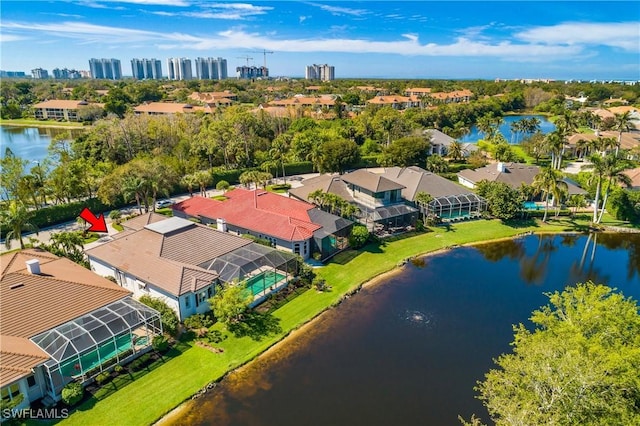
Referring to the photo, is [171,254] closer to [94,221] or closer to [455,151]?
[94,221]

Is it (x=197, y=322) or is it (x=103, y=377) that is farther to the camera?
(x=197, y=322)

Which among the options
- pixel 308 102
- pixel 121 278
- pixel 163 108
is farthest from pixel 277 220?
pixel 308 102

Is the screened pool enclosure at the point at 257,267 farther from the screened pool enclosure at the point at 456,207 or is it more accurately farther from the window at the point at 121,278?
the screened pool enclosure at the point at 456,207

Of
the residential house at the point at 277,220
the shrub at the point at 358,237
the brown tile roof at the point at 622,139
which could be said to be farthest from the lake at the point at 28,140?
the brown tile roof at the point at 622,139

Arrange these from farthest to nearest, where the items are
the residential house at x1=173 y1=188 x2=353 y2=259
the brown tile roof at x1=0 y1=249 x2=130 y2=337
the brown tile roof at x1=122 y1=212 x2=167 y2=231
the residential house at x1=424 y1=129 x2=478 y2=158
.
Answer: the residential house at x1=424 y1=129 x2=478 y2=158, the brown tile roof at x1=122 y1=212 x2=167 y2=231, the residential house at x1=173 y1=188 x2=353 y2=259, the brown tile roof at x1=0 y1=249 x2=130 y2=337

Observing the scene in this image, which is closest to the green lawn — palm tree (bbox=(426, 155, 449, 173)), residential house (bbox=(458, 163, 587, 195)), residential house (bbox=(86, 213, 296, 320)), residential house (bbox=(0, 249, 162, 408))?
palm tree (bbox=(426, 155, 449, 173))

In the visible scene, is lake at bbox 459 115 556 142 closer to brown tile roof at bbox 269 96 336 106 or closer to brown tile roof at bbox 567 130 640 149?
brown tile roof at bbox 567 130 640 149
